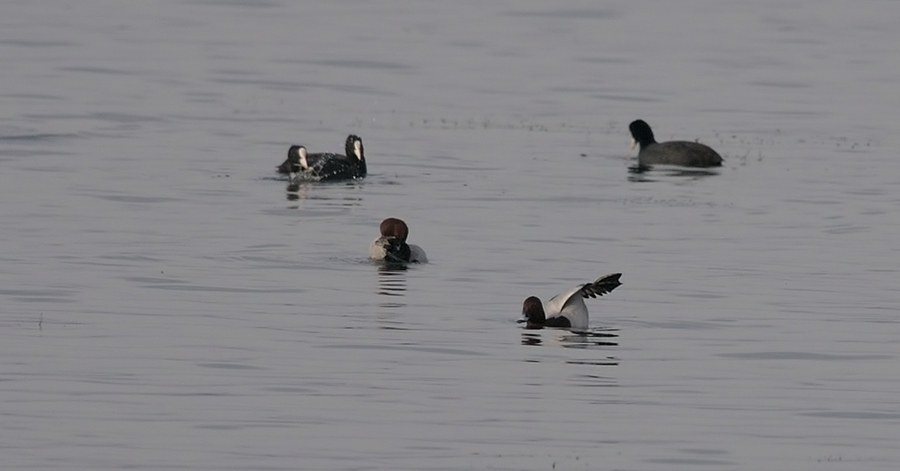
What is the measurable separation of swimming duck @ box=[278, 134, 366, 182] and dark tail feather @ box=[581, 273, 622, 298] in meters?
12.0

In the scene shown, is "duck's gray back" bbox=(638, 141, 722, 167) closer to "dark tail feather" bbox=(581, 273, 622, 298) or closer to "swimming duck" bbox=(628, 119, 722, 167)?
"swimming duck" bbox=(628, 119, 722, 167)

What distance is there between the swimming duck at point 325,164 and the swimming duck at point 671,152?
5457 mm

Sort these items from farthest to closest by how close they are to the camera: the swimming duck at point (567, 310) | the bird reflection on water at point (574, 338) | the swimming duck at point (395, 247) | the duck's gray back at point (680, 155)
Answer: the duck's gray back at point (680, 155) → the swimming duck at point (395, 247) → the swimming duck at point (567, 310) → the bird reflection on water at point (574, 338)

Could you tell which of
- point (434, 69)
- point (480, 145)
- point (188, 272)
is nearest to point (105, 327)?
point (188, 272)

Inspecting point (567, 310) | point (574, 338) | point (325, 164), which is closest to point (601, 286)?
point (567, 310)

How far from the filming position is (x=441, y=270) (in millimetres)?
19688

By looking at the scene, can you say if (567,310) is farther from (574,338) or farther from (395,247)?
(395,247)

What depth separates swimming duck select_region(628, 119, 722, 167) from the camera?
31562mm

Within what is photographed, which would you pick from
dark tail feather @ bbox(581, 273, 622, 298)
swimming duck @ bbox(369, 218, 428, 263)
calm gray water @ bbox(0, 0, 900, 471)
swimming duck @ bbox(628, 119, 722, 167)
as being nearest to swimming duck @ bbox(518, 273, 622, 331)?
dark tail feather @ bbox(581, 273, 622, 298)

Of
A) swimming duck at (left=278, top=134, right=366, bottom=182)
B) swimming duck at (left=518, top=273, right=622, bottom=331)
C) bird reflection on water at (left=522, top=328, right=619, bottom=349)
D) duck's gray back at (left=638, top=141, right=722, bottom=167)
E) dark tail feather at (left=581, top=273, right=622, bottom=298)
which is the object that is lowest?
bird reflection on water at (left=522, top=328, right=619, bottom=349)

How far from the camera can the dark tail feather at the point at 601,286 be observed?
1606 cm

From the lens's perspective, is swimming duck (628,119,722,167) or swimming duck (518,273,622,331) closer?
swimming duck (518,273,622,331)

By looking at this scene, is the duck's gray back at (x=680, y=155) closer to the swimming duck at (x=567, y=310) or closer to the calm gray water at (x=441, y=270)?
the calm gray water at (x=441, y=270)

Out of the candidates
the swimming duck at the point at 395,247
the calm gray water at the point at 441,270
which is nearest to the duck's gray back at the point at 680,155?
the calm gray water at the point at 441,270
